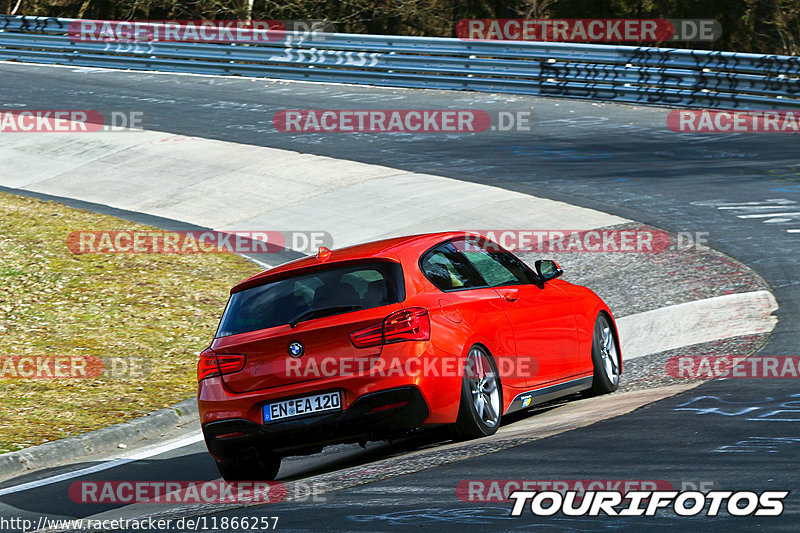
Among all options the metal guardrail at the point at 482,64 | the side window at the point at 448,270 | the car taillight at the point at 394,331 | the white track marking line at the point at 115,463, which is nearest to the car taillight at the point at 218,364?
the car taillight at the point at 394,331

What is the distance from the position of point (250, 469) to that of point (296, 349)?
3.37 ft

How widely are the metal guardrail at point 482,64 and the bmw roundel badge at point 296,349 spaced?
16400mm

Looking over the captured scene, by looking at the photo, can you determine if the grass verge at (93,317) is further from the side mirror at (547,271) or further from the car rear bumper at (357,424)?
the side mirror at (547,271)

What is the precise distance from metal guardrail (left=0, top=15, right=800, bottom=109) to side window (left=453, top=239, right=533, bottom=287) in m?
14.2

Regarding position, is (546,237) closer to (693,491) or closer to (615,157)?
(615,157)

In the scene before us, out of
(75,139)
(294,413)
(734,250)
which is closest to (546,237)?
(734,250)

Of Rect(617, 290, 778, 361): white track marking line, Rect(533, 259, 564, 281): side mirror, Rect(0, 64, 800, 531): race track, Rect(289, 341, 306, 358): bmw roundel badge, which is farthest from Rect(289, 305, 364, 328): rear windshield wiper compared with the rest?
Rect(617, 290, 778, 361): white track marking line

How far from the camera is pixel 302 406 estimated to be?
7586mm

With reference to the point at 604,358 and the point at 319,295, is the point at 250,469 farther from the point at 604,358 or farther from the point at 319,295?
the point at 604,358

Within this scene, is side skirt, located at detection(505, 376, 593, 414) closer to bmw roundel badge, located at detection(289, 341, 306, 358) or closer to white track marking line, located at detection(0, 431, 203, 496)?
bmw roundel badge, located at detection(289, 341, 306, 358)

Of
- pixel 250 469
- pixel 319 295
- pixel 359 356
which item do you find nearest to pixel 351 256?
pixel 319 295

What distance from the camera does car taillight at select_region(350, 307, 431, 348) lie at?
754 centimetres

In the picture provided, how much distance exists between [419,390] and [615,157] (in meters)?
13.3

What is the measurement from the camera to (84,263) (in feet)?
53.8
